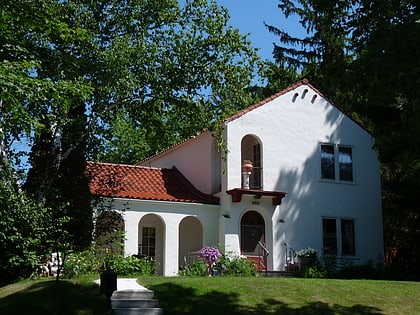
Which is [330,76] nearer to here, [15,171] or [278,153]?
[15,171]

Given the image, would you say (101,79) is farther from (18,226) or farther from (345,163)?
(345,163)

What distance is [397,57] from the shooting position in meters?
10.8

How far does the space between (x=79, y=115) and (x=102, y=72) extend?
190 cm

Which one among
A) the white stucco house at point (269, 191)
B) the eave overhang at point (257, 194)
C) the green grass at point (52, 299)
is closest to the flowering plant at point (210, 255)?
the white stucco house at point (269, 191)

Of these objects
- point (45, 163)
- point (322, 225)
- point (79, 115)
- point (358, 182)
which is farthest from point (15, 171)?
point (358, 182)

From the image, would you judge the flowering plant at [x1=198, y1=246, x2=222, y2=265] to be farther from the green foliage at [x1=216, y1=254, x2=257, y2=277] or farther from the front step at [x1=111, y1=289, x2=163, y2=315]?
the front step at [x1=111, y1=289, x2=163, y2=315]

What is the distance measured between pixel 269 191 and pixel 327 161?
342cm

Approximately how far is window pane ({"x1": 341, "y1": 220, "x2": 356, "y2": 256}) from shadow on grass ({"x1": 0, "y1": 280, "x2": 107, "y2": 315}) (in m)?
12.4

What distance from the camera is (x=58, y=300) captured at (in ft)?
42.9

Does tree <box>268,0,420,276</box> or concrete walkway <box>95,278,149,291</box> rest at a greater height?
tree <box>268,0,420,276</box>

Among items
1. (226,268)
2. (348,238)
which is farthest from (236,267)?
(348,238)

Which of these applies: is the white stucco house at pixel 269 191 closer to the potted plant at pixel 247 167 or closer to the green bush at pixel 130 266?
the potted plant at pixel 247 167

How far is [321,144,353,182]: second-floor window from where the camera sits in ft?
79.4

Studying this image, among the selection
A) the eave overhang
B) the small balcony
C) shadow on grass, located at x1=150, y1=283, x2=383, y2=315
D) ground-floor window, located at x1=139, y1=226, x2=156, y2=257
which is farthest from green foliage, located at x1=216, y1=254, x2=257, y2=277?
shadow on grass, located at x1=150, y1=283, x2=383, y2=315
